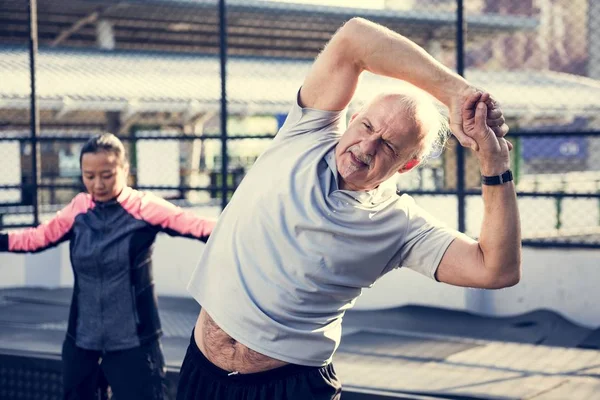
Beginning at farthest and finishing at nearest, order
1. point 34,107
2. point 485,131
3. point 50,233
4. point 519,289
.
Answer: point 34,107 < point 519,289 < point 50,233 < point 485,131

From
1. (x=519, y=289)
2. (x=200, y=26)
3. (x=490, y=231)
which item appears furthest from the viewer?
(x=200, y=26)

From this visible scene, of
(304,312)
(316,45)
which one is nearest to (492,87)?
(316,45)

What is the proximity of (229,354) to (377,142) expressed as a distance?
727mm

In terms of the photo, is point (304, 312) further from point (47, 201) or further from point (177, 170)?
point (47, 201)

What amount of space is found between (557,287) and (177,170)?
604 centimetres

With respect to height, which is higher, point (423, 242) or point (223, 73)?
point (223, 73)

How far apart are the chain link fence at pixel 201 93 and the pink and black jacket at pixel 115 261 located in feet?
13.1

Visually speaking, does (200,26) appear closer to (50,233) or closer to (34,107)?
(34,107)

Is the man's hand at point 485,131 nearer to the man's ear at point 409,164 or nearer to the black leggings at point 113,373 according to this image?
the man's ear at point 409,164

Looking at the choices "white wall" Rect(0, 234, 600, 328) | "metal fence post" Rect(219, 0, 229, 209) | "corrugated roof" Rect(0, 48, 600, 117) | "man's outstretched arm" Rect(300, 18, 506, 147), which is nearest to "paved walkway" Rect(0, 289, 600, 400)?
"white wall" Rect(0, 234, 600, 328)

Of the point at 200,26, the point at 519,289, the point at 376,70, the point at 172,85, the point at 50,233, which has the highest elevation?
the point at 200,26

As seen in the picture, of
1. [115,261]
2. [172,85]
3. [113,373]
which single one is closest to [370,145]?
[115,261]

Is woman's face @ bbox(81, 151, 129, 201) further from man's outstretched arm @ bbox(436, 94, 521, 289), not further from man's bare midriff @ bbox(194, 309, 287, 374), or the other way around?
man's outstretched arm @ bbox(436, 94, 521, 289)

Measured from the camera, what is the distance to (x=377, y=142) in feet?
7.39
